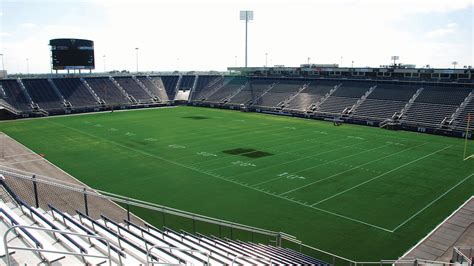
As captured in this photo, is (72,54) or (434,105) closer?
(434,105)

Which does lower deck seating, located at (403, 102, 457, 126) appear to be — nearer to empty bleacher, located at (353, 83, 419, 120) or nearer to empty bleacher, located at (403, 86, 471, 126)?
empty bleacher, located at (403, 86, 471, 126)

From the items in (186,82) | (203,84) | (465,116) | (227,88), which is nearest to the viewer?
(465,116)

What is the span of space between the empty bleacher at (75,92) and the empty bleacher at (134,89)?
894cm

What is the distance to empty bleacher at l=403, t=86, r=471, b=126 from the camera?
50781 mm

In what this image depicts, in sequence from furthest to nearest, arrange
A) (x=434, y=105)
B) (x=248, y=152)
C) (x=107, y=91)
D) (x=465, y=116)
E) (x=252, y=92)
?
(x=252, y=92), (x=107, y=91), (x=434, y=105), (x=465, y=116), (x=248, y=152)

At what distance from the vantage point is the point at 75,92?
74.1 meters

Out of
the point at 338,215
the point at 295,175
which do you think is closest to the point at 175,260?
the point at 338,215

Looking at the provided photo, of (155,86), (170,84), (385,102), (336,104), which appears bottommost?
(336,104)

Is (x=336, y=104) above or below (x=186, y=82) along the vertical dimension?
below

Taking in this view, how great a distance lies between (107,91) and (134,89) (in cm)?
658

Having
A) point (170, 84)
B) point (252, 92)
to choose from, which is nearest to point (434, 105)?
point (252, 92)

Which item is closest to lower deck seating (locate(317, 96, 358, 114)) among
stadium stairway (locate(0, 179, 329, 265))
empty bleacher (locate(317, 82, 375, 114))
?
empty bleacher (locate(317, 82, 375, 114))

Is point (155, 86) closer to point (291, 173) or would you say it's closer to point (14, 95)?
point (14, 95)

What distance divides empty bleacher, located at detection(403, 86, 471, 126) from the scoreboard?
195 feet
